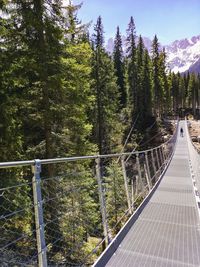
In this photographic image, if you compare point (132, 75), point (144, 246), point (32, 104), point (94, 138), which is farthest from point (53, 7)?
point (132, 75)

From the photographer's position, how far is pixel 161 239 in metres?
4.38

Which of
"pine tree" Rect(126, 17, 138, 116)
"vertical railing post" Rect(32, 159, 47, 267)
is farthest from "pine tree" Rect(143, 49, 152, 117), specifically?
"vertical railing post" Rect(32, 159, 47, 267)

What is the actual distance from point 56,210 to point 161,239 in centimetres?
253

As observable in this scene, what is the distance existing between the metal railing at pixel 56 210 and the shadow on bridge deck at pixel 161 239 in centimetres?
26

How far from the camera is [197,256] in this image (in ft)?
12.3

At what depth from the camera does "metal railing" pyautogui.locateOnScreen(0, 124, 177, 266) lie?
2.46 m

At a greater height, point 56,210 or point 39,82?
point 39,82

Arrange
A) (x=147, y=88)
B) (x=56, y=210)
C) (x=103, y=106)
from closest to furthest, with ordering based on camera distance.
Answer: (x=56, y=210) < (x=103, y=106) < (x=147, y=88)

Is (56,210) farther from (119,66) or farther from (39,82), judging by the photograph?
(119,66)

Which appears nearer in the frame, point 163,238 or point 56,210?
point 163,238

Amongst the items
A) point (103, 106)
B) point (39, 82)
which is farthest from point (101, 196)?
point (103, 106)

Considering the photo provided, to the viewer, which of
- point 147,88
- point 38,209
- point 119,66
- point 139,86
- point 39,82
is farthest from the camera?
point 119,66

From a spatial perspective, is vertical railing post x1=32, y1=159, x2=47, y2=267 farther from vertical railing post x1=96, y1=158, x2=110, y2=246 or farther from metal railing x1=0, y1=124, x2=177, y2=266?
vertical railing post x1=96, y1=158, x2=110, y2=246

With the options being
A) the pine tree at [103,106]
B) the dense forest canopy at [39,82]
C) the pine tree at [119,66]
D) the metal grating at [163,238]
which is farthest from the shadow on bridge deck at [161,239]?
the pine tree at [119,66]
